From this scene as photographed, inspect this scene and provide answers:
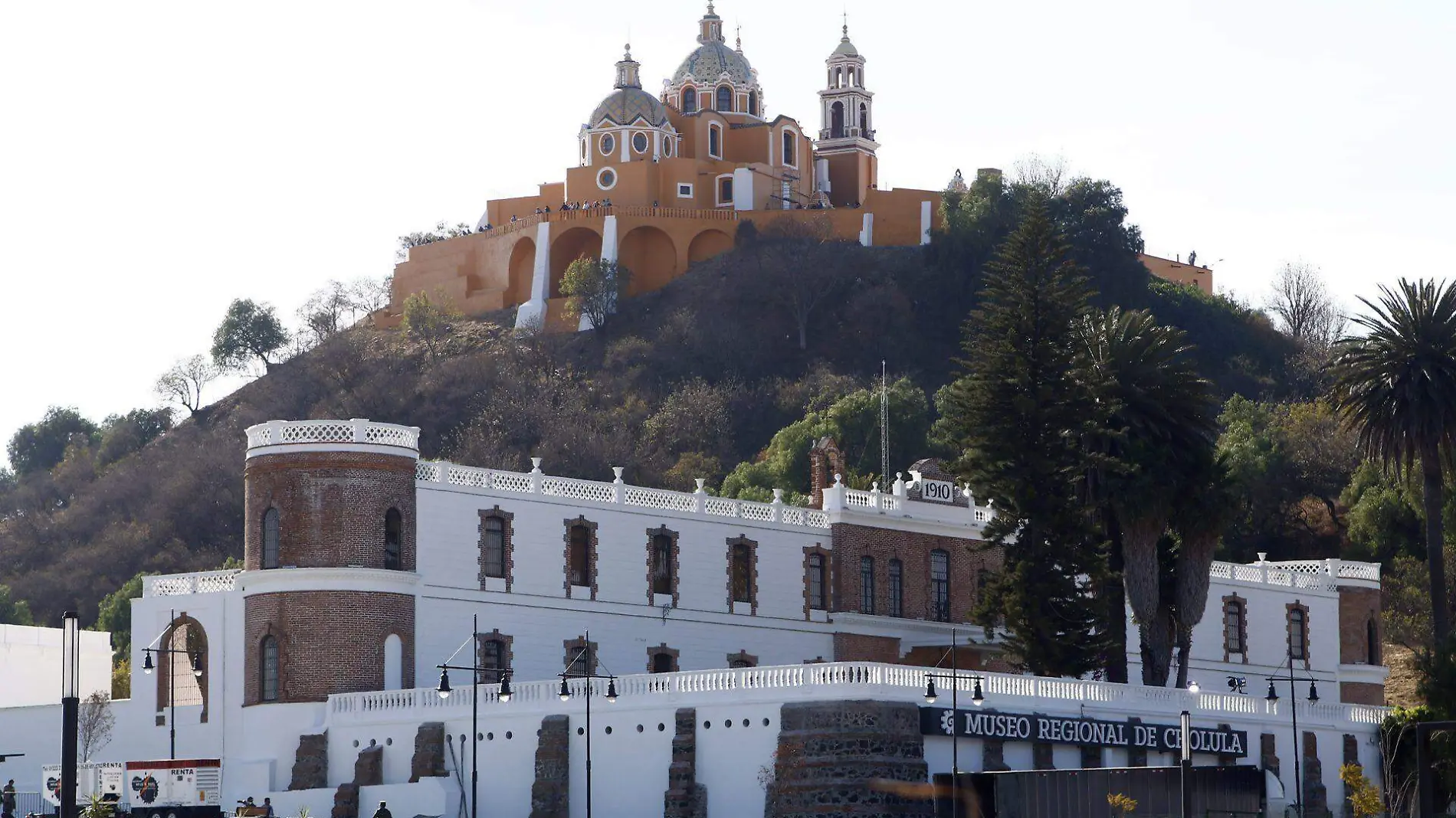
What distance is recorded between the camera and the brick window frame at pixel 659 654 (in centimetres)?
6306

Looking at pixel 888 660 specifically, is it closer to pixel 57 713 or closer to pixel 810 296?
pixel 57 713

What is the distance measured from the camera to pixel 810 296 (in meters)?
123

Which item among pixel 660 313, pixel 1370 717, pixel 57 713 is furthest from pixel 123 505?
pixel 1370 717

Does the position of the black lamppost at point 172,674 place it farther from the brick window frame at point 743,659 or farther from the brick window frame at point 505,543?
the brick window frame at point 743,659

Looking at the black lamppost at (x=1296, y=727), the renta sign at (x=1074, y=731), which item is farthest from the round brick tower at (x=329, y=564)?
the black lamppost at (x=1296, y=727)

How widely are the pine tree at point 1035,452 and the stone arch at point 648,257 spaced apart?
58865 millimetres

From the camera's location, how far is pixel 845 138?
13150 cm

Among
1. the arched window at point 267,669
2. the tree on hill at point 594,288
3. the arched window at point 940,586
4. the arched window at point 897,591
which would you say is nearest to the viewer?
the arched window at point 267,669

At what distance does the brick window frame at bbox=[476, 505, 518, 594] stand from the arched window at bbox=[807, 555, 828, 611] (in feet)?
31.0

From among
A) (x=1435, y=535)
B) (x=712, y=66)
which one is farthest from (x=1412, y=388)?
(x=712, y=66)

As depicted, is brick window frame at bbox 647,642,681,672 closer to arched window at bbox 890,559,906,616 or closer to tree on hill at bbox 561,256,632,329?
arched window at bbox 890,559,906,616

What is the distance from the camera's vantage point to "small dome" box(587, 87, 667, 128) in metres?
123

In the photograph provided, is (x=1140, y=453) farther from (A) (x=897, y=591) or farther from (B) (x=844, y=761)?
(B) (x=844, y=761)

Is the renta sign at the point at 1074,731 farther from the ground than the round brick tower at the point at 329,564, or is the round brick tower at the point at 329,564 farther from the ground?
the round brick tower at the point at 329,564
